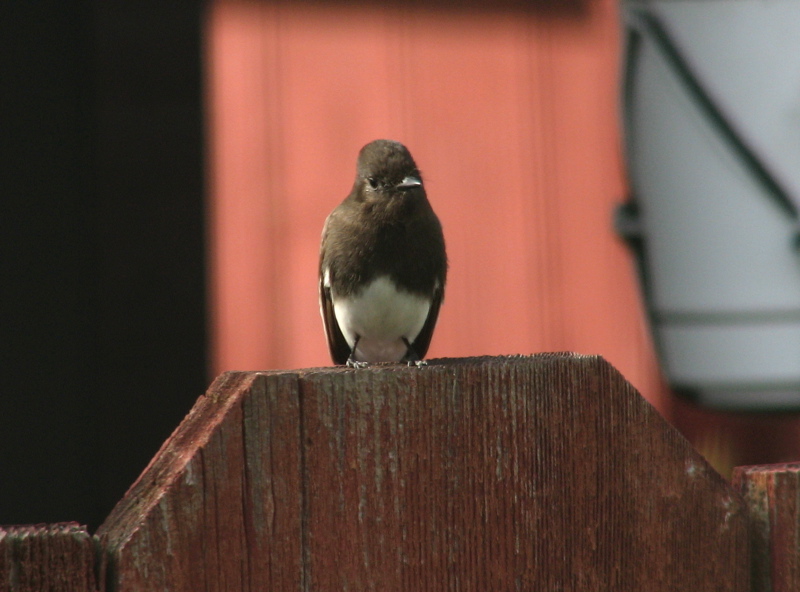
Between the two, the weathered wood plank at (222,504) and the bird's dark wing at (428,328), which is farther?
the bird's dark wing at (428,328)

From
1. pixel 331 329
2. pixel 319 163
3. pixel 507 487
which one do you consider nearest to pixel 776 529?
pixel 507 487

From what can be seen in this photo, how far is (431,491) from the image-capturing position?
1156 millimetres

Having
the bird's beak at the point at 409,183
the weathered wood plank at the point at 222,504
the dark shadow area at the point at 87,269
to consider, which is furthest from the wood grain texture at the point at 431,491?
the bird's beak at the point at 409,183

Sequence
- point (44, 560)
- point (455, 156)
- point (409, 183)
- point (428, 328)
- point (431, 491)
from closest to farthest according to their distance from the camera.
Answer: point (44, 560) < point (431, 491) < point (409, 183) < point (428, 328) < point (455, 156)

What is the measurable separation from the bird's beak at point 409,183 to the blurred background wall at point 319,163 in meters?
0.49

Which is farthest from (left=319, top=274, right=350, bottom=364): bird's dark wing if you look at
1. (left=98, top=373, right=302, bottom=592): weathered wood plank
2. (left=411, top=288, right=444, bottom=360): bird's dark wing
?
(left=98, top=373, right=302, bottom=592): weathered wood plank

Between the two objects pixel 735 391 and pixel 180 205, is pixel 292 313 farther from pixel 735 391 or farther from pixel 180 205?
pixel 735 391

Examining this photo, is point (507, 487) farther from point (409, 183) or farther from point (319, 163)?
point (319, 163)

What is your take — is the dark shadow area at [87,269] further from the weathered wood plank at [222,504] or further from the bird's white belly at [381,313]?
the weathered wood plank at [222,504]

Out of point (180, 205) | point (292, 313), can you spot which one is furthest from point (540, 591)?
point (292, 313)

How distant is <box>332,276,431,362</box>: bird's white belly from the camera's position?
2.96m

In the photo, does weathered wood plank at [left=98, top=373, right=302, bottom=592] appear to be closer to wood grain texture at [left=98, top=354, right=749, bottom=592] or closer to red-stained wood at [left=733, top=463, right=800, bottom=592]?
wood grain texture at [left=98, top=354, right=749, bottom=592]

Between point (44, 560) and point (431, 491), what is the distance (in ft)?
1.33

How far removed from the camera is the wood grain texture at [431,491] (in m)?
1.06
